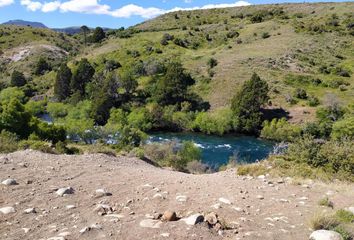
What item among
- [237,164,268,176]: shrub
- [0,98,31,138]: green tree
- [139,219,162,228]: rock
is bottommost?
[0,98,31,138]: green tree

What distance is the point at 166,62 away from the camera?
105 metres

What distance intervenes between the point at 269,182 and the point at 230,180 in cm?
132

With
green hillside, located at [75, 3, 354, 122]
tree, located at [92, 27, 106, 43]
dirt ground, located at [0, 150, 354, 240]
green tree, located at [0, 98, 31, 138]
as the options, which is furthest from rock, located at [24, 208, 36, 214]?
tree, located at [92, 27, 106, 43]

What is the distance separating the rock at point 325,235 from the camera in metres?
8.78

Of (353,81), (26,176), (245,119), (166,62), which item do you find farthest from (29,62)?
(26,176)

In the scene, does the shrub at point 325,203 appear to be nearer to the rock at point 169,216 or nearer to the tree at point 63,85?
the rock at point 169,216

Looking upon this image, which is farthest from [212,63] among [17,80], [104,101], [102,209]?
[102,209]

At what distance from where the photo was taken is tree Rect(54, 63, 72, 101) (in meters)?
103

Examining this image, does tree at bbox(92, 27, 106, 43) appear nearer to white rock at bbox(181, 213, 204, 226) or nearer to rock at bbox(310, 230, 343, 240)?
white rock at bbox(181, 213, 204, 226)


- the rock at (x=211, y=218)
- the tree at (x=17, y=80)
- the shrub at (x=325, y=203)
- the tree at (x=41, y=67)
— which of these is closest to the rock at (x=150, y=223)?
the rock at (x=211, y=218)

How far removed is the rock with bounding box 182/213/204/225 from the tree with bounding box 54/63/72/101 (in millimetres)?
97948

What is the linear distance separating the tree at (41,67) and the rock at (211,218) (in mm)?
126745

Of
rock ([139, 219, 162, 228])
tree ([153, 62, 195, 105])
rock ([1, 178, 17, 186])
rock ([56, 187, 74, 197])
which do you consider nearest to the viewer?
rock ([139, 219, 162, 228])

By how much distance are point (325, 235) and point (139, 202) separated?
14.7 ft
